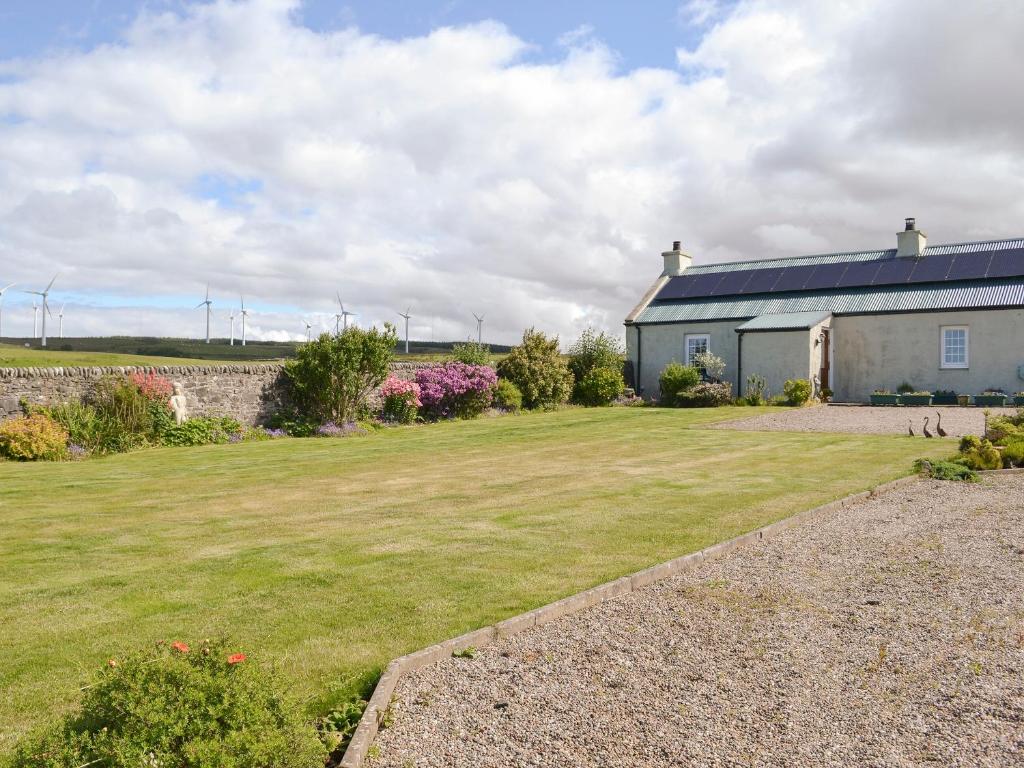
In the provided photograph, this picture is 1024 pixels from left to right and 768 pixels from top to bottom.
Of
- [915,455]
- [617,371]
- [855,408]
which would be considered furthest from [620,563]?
[617,371]

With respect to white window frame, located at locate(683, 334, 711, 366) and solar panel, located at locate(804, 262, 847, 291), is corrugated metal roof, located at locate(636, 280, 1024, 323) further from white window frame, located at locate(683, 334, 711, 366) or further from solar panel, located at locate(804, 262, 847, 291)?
white window frame, located at locate(683, 334, 711, 366)

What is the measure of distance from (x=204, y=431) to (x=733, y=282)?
1011 inches

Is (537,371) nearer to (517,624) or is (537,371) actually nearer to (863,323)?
(863,323)

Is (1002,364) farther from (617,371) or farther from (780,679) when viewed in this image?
(780,679)

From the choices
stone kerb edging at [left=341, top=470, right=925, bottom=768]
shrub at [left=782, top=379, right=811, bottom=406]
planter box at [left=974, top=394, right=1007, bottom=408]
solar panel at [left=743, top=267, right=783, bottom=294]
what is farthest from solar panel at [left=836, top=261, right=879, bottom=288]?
stone kerb edging at [left=341, top=470, right=925, bottom=768]

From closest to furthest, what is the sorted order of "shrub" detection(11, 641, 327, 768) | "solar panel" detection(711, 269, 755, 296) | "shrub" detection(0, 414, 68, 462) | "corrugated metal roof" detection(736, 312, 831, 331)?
"shrub" detection(11, 641, 327, 768) → "shrub" detection(0, 414, 68, 462) → "corrugated metal roof" detection(736, 312, 831, 331) → "solar panel" detection(711, 269, 755, 296)

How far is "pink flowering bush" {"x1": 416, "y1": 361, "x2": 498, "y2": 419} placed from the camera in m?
24.2

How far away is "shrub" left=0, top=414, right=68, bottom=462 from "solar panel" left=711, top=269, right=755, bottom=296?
27949mm

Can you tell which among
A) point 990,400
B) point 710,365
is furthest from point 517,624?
point 710,365

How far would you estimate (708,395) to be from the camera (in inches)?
1144

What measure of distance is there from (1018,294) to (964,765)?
97.3ft

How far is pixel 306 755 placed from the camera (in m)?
3.38

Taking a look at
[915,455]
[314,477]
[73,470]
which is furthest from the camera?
[915,455]

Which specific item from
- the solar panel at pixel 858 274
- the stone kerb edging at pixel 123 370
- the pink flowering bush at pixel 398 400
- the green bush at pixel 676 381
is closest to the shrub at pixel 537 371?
the green bush at pixel 676 381
